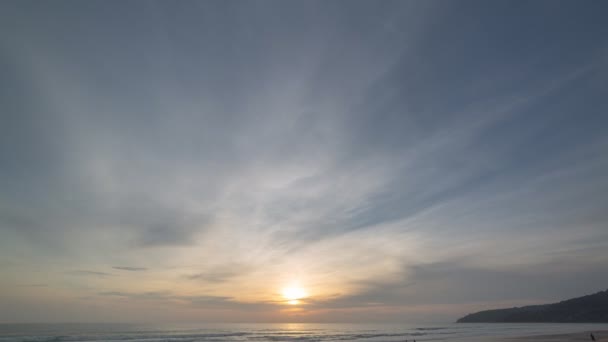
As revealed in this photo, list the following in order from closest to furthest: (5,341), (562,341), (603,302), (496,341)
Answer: (562,341) → (496,341) → (5,341) → (603,302)

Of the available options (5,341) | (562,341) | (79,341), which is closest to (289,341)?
(79,341)

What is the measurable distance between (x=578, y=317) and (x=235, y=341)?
656 feet

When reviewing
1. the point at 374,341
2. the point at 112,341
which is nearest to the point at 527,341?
the point at 374,341

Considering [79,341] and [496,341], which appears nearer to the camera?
[496,341]

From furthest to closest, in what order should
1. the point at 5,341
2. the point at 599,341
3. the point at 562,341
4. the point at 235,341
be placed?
the point at 235,341 < the point at 5,341 < the point at 562,341 < the point at 599,341

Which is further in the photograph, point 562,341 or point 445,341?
point 445,341

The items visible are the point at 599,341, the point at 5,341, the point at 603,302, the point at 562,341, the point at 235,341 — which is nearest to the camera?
the point at 599,341

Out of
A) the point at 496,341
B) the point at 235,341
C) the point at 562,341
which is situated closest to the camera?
the point at 562,341

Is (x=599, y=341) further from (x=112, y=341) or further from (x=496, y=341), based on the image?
(x=112, y=341)

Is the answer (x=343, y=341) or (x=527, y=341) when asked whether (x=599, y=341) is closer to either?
(x=527, y=341)

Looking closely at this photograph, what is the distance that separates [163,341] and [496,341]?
228 ft

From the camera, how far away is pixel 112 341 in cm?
7556

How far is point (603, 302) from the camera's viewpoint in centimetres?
18462

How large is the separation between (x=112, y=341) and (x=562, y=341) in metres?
90.1
